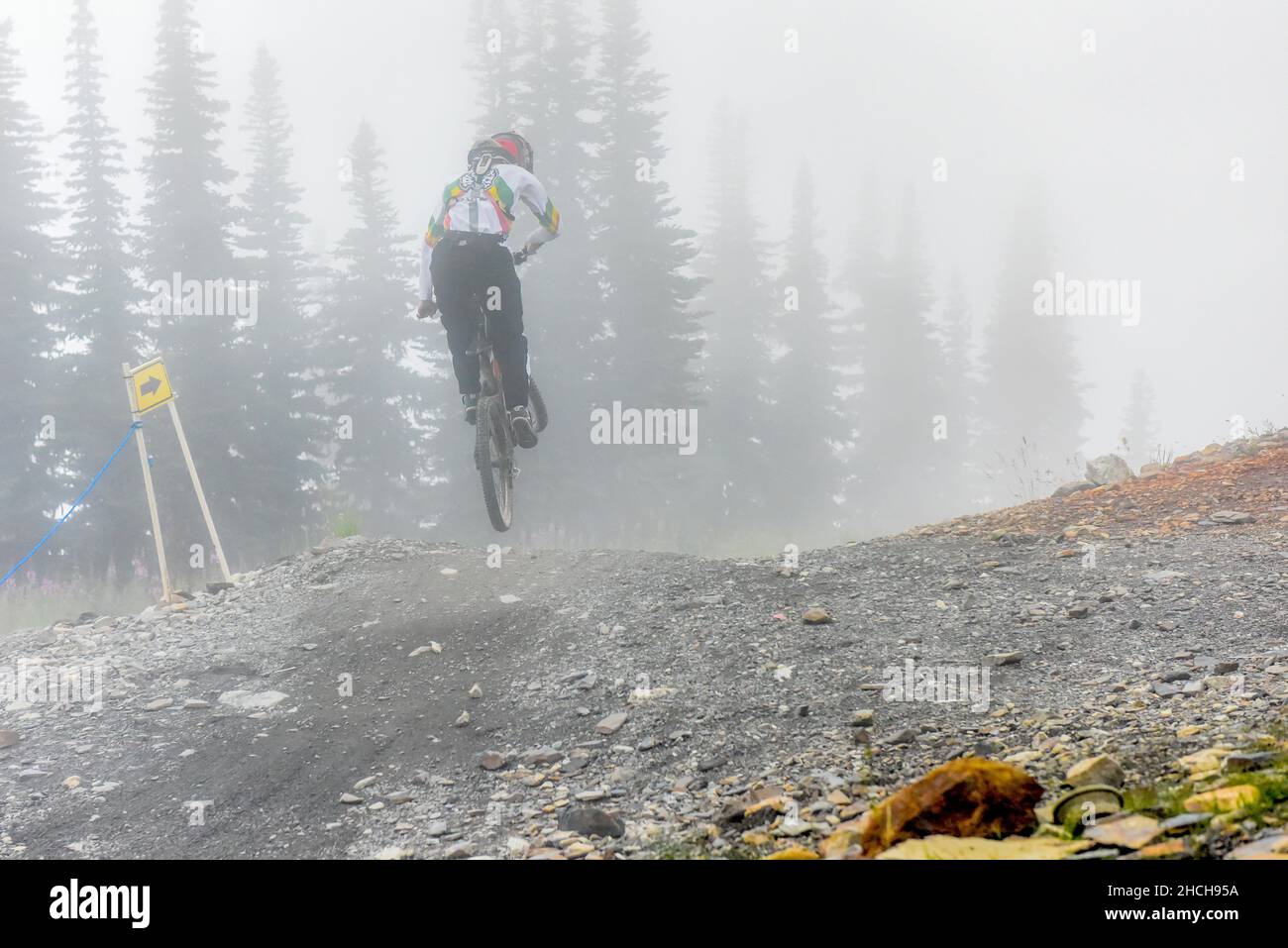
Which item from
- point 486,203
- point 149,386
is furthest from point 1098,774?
point 149,386

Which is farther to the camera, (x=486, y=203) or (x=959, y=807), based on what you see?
(x=486, y=203)

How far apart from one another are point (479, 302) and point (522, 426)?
49.6 inches

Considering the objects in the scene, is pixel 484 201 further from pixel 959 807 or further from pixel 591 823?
pixel 959 807

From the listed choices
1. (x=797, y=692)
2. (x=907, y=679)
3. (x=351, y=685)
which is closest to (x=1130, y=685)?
(x=907, y=679)

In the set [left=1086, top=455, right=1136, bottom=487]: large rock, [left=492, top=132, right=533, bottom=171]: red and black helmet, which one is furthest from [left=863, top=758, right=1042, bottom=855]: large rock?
[left=1086, top=455, right=1136, bottom=487]: large rock

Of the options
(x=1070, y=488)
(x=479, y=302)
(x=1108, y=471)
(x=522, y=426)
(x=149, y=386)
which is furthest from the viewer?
(x=1108, y=471)

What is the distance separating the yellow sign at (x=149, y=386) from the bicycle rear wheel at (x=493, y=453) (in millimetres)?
4212

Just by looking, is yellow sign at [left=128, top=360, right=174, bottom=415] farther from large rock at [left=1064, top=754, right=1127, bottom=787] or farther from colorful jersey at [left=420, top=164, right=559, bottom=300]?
large rock at [left=1064, top=754, right=1127, bottom=787]

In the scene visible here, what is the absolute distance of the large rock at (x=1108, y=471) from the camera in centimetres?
1043

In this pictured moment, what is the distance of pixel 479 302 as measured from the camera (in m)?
8.13

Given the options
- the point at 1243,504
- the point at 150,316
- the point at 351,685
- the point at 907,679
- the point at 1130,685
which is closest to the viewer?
the point at 1130,685

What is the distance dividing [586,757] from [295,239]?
25.3 meters
